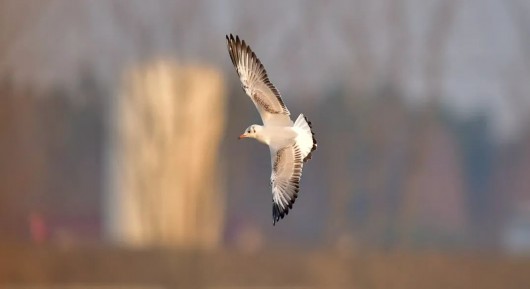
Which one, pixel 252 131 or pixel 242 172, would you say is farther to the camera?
pixel 242 172

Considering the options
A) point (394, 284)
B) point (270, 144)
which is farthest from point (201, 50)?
point (270, 144)

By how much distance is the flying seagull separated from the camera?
1.03 meters

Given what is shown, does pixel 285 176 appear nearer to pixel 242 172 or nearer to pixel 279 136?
pixel 279 136

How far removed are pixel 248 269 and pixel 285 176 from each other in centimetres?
479

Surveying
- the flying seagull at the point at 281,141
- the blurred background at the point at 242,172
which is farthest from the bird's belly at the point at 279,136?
the blurred background at the point at 242,172

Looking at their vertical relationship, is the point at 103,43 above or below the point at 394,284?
above

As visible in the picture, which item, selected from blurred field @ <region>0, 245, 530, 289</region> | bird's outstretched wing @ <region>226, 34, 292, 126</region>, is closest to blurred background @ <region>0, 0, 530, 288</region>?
blurred field @ <region>0, 245, 530, 289</region>

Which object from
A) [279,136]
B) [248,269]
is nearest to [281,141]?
[279,136]

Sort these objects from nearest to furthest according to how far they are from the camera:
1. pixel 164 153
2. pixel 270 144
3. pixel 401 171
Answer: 1. pixel 270 144
2. pixel 164 153
3. pixel 401 171

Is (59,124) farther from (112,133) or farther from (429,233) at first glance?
(429,233)

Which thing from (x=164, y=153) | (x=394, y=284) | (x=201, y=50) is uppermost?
(x=201, y=50)

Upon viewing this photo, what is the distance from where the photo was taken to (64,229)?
587cm

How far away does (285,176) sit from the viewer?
1.07 metres

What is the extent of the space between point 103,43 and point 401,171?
1.69m
